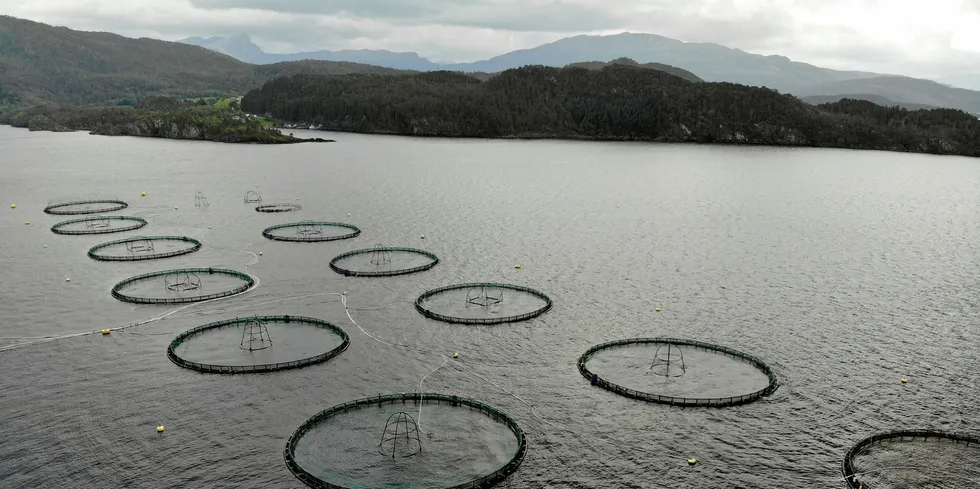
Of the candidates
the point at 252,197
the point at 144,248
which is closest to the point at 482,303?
the point at 144,248

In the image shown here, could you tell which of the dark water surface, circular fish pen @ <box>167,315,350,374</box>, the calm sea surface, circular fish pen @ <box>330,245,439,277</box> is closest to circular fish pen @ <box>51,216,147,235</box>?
the calm sea surface

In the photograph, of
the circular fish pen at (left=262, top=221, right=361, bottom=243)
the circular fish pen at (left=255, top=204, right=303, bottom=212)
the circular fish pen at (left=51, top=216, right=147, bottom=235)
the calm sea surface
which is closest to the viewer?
the calm sea surface

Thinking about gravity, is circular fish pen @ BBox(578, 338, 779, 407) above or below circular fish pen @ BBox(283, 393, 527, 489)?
above

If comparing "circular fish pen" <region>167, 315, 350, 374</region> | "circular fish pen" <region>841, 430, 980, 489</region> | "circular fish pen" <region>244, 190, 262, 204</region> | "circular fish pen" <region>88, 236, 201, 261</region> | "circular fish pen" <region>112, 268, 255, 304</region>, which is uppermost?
"circular fish pen" <region>244, 190, 262, 204</region>

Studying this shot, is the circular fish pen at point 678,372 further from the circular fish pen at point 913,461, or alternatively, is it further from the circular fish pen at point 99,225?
the circular fish pen at point 99,225

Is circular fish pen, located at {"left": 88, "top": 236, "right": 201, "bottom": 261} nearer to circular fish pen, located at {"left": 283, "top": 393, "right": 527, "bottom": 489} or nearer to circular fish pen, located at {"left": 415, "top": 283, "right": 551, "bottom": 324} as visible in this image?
circular fish pen, located at {"left": 415, "top": 283, "right": 551, "bottom": 324}

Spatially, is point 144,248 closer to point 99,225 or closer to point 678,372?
point 99,225

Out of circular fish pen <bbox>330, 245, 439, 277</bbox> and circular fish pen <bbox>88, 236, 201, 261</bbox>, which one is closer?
circular fish pen <bbox>330, 245, 439, 277</bbox>
